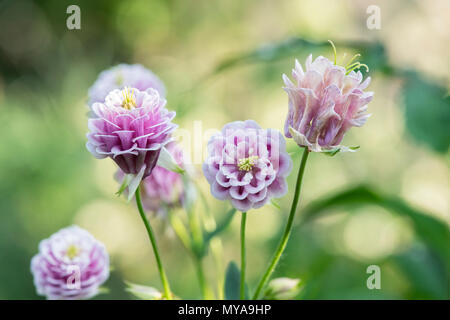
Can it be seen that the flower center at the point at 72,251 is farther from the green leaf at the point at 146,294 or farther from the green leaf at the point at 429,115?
the green leaf at the point at 429,115

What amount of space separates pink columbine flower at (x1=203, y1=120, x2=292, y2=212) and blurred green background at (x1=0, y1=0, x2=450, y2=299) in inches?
9.5

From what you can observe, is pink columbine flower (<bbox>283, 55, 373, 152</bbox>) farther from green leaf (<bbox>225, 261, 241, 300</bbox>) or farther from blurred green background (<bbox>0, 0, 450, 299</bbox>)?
blurred green background (<bbox>0, 0, 450, 299</bbox>)

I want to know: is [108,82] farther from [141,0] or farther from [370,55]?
[141,0]

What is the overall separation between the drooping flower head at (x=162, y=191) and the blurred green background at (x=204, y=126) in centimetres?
14

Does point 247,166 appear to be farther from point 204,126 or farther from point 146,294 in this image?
point 204,126

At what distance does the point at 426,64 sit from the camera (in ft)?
3.02

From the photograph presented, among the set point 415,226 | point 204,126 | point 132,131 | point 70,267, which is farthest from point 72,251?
point 204,126

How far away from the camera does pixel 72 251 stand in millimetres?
338

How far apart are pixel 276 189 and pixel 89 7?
123 cm

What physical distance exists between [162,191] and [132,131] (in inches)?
5.2

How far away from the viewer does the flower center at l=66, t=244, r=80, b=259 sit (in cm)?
34

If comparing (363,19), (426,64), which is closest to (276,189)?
(426,64)

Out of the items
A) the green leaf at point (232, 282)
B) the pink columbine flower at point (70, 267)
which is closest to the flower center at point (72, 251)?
the pink columbine flower at point (70, 267)

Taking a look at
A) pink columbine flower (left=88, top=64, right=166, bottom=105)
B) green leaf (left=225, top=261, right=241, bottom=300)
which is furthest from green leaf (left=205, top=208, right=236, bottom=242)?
pink columbine flower (left=88, top=64, right=166, bottom=105)
